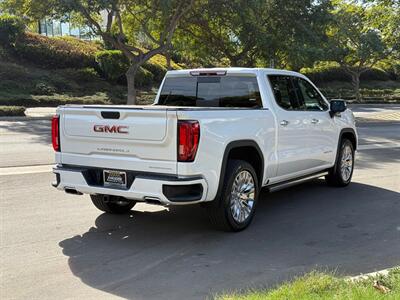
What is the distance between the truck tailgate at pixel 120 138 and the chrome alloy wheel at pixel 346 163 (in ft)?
13.9

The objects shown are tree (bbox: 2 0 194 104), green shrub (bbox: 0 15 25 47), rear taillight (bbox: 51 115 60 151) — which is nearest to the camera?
rear taillight (bbox: 51 115 60 151)

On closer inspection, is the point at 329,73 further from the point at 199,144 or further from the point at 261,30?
the point at 199,144

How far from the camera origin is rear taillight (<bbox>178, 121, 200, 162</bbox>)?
540cm

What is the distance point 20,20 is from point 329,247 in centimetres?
2272

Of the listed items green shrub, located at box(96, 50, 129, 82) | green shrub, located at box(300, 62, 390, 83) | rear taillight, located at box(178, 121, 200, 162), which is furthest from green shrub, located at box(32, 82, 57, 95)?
green shrub, located at box(300, 62, 390, 83)

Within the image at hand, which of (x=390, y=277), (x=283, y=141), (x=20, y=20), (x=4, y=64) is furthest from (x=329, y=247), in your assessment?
(x=4, y=64)

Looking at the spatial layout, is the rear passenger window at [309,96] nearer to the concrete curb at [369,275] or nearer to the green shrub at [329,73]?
the concrete curb at [369,275]

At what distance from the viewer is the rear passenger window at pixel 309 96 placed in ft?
25.7

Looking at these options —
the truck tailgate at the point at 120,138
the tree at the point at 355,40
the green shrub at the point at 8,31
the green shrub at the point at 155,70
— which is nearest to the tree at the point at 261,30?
the tree at the point at 355,40

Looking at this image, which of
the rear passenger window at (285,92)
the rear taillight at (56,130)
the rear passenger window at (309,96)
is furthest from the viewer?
the rear passenger window at (309,96)

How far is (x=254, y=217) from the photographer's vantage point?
6.98m

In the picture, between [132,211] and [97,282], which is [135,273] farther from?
[132,211]

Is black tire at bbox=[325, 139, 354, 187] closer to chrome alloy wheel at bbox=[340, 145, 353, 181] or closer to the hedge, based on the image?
chrome alloy wheel at bbox=[340, 145, 353, 181]

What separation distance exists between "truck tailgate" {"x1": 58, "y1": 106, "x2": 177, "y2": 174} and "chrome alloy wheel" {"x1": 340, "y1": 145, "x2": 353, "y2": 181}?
4.25 m
